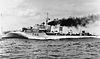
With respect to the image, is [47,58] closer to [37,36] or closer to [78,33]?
[37,36]

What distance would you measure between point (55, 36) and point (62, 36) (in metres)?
7.00

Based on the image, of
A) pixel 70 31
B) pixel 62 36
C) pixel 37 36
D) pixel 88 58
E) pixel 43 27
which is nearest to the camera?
pixel 88 58

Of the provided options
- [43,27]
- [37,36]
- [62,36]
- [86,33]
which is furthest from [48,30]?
[86,33]

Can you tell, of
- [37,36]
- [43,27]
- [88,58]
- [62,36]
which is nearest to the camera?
[88,58]

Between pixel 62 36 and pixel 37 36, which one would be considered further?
pixel 62 36

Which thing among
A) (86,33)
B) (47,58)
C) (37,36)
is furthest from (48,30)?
(47,58)

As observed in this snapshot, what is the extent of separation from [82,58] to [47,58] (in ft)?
14.8

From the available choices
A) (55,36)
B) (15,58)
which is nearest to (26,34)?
(55,36)

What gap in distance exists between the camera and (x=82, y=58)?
2375 cm

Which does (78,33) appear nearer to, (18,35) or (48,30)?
(48,30)

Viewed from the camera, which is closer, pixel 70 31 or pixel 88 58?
pixel 88 58

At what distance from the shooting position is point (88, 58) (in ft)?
77.7

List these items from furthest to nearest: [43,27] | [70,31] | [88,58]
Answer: [70,31] → [43,27] → [88,58]

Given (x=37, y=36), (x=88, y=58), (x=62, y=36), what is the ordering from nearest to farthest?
(x=88, y=58)
(x=37, y=36)
(x=62, y=36)
